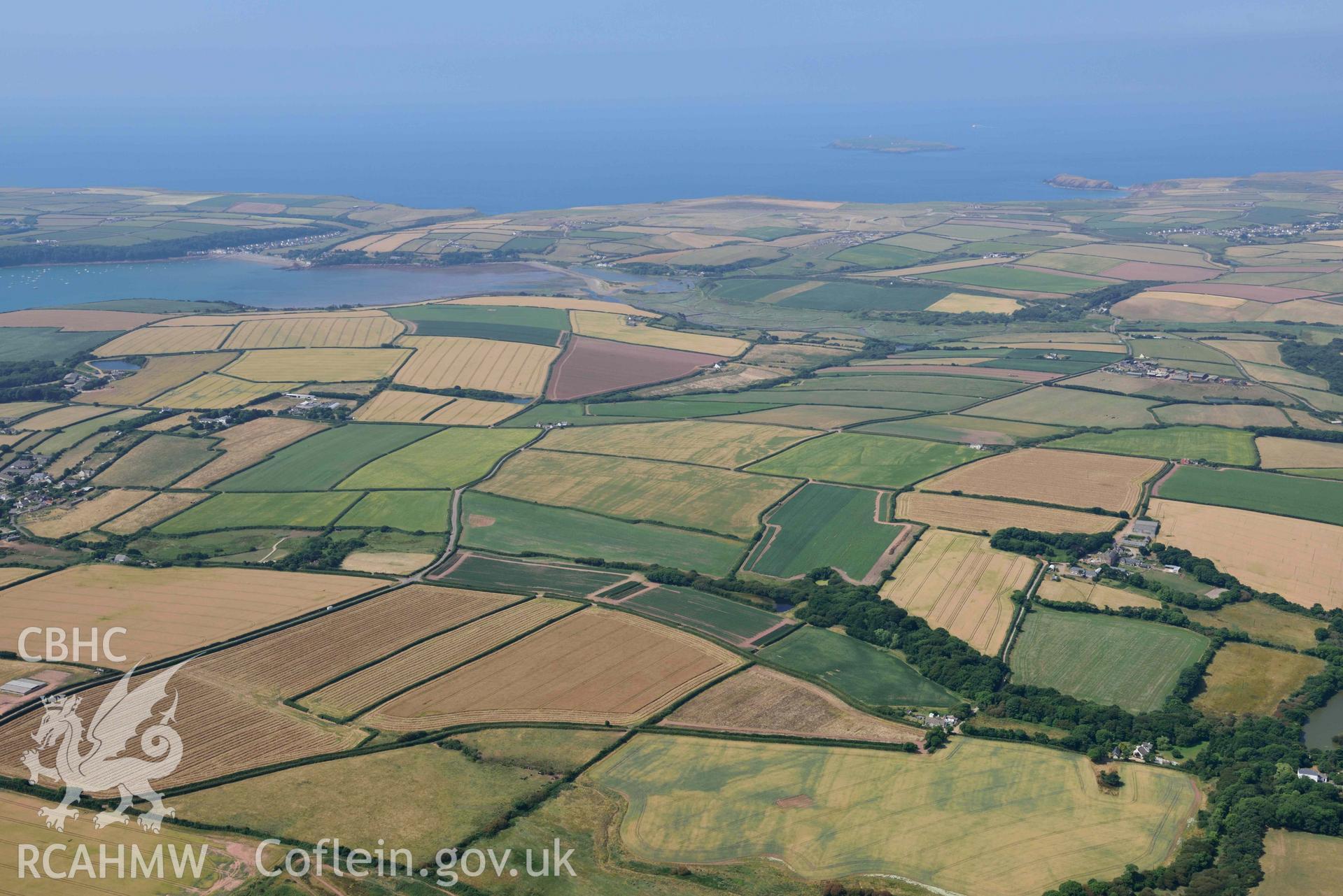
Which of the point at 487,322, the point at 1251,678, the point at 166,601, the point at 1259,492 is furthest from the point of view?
the point at 487,322

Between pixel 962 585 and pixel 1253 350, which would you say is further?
pixel 1253 350

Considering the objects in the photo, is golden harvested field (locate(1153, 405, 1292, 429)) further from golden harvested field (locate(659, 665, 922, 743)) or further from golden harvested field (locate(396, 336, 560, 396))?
golden harvested field (locate(396, 336, 560, 396))

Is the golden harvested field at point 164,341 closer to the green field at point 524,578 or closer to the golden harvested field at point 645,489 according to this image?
the golden harvested field at point 645,489

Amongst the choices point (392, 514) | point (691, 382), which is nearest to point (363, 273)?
point (691, 382)

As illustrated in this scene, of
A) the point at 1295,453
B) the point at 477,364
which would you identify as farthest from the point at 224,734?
the point at 1295,453

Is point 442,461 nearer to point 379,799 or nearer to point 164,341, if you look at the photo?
point 379,799
